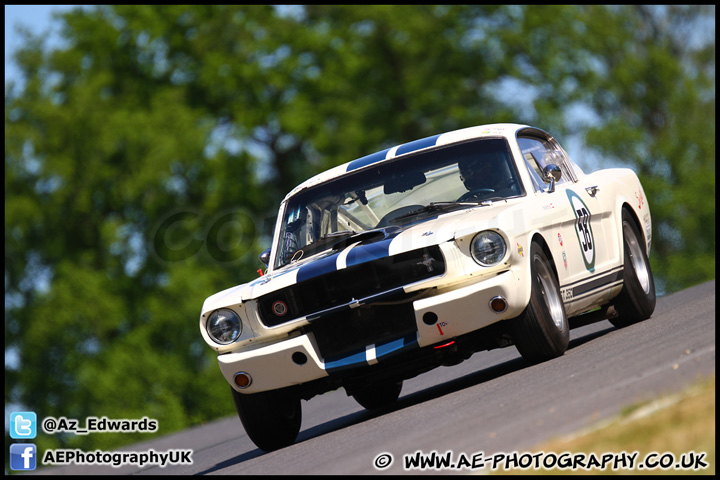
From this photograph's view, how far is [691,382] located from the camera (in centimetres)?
613

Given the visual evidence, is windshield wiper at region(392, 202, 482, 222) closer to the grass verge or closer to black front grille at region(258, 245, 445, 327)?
black front grille at region(258, 245, 445, 327)

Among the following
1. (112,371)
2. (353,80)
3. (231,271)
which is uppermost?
(353,80)

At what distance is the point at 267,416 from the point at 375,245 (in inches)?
57.3

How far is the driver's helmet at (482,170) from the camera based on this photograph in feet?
30.9

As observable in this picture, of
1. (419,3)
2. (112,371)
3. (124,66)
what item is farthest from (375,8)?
(112,371)

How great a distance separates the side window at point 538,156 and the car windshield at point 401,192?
0.25m

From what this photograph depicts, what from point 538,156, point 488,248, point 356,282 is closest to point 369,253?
point 356,282

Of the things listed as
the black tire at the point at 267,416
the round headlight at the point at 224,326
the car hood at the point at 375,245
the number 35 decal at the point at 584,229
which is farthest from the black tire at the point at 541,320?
the round headlight at the point at 224,326

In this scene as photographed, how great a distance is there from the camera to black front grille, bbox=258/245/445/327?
8.23 meters

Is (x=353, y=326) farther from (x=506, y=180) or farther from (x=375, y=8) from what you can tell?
(x=375, y=8)

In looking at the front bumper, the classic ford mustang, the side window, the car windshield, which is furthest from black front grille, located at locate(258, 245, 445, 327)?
the side window

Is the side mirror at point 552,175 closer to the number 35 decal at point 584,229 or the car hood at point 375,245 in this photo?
the number 35 decal at point 584,229

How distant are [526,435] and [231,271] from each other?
3071 cm

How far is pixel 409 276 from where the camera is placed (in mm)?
8227
